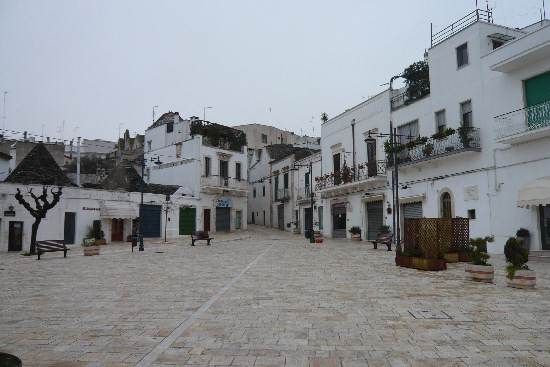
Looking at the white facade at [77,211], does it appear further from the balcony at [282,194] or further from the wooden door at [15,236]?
the balcony at [282,194]

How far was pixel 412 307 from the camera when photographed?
21.3 feet

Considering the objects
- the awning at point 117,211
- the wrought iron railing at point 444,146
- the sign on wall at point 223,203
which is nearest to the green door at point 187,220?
the sign on wall at point 223,203

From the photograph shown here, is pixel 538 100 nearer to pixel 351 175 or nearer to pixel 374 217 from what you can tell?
pixel 374 217

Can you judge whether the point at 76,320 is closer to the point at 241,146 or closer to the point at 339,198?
the point at 339,198

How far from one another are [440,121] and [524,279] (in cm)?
1274

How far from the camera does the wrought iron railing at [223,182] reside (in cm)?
3428

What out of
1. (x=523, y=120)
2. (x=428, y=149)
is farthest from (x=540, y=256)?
(x=428, y=149)

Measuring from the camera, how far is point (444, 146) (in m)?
18.1

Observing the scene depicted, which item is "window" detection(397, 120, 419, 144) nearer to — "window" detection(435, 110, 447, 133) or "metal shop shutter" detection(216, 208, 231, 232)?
"window" detection(435, 110, 447, 133)

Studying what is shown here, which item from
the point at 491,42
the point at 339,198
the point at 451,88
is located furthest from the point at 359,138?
the point at 491,42

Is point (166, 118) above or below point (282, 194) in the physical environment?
above

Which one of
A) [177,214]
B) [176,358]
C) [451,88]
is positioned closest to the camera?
[176,358]

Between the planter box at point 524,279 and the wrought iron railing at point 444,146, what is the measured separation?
9.33 metres

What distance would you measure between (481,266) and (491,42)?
490 inches
